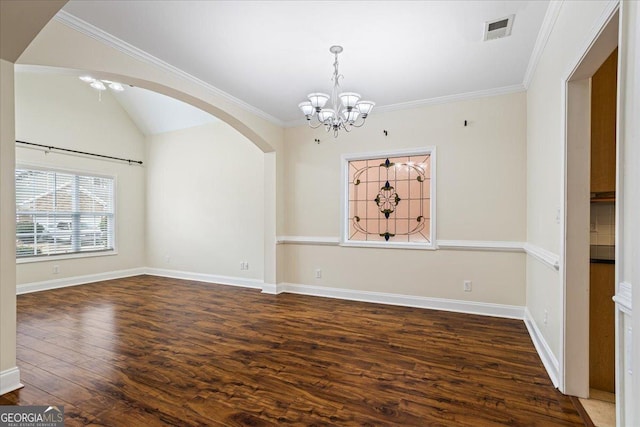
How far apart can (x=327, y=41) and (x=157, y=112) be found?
15.6ft

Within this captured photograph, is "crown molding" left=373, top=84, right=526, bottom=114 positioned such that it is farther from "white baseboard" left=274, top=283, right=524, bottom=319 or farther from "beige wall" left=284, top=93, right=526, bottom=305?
"white baseboard" left=274, top=283, right=524, bottom=319

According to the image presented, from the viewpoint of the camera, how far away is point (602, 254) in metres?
2.16

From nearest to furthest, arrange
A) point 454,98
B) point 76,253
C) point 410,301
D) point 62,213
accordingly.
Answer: point 454,98 → point 410,301 → point 62,213 → point 76,253

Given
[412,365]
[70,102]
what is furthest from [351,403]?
[70,102]

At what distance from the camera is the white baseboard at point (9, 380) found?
214cm

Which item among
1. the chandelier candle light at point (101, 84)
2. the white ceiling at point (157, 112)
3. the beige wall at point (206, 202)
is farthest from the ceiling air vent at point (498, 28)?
the chandelier candle light at point (101, 84)

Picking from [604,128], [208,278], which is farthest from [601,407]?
[208,278]

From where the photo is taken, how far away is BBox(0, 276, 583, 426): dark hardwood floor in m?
1.94

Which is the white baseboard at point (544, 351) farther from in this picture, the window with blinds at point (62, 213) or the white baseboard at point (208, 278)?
the window with blinds at point (62, 213)

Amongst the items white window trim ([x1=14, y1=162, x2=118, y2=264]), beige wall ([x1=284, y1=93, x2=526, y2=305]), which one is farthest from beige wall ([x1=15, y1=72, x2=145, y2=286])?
beige wall ([x1=284, y1=93, x2=526, y2=305])

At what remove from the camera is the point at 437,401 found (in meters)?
2.06

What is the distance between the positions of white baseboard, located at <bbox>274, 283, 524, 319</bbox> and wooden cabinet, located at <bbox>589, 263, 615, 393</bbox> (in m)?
1.64

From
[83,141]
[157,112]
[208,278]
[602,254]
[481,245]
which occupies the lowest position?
[208,278]

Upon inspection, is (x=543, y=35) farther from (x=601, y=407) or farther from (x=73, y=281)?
(x=73, y=281)
